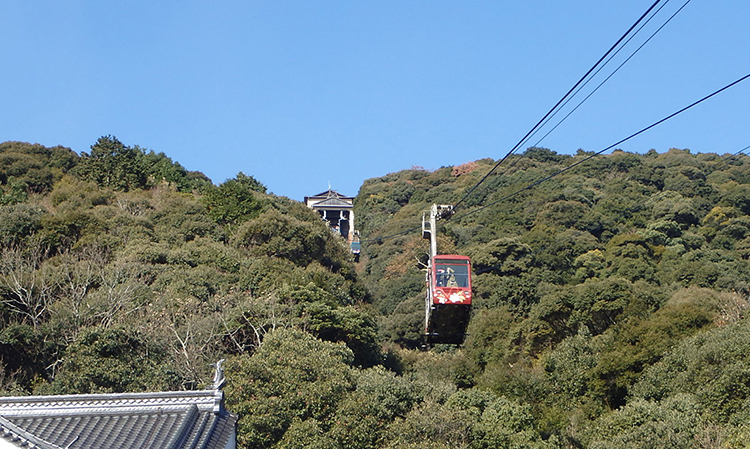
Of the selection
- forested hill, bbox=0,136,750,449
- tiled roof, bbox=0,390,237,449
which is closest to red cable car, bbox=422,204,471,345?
forested hill, bbox=0,136,750,449

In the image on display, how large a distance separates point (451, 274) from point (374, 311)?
1862cm

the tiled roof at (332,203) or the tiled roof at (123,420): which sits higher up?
the tiled roof at (332,203)

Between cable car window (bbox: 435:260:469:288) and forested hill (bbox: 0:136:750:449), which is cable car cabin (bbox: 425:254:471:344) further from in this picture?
forested hill (bbox: 0:136:750:449)

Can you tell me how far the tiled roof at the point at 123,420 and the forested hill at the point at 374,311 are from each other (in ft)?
26.2

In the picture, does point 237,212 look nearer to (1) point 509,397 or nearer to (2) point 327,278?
(2) point 327,278

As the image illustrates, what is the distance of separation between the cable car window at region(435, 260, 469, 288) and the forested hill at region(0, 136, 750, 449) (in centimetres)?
364

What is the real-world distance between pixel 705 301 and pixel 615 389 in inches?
233

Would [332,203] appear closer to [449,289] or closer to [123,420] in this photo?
[449,289]

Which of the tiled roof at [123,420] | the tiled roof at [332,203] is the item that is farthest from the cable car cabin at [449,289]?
the tiled roof at [332,203]

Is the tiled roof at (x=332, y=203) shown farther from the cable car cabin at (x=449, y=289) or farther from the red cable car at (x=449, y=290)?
the cable car cabin at (x=449, y=289)

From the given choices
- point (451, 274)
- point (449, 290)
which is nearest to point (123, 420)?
point (449, 290)

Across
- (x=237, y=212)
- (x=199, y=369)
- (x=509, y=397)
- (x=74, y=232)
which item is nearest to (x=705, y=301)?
(x=509, y=397)

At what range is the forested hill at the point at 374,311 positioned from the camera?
20.3 metres

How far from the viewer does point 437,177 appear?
7944 centimetres
